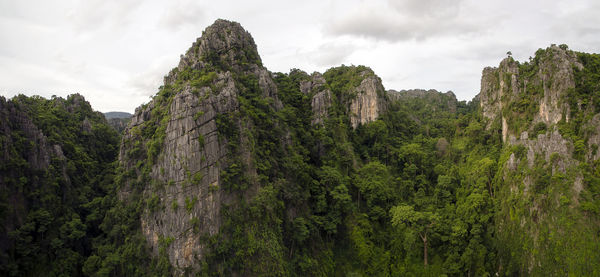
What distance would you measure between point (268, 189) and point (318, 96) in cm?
2343

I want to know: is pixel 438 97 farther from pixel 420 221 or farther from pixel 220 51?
pixel 220 51

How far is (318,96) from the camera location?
55625mm

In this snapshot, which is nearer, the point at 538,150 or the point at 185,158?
the point at 185,158

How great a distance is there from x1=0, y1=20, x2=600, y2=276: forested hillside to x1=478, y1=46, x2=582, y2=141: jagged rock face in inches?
7.7

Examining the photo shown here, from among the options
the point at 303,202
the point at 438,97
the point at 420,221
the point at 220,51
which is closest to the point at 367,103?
the point at 420,221

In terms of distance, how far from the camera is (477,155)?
49.7m

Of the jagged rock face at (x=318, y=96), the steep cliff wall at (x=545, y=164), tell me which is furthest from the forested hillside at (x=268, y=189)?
the jagged rock face at (x=318, y=96)

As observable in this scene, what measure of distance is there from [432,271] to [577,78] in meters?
27.3

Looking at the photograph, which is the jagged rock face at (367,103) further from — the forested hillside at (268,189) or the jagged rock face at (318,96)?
the forested hillside at (268,189)

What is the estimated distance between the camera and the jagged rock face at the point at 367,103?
196ft

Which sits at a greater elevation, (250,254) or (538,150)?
(538,150)

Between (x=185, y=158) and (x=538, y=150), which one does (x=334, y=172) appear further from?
(x=538, y=150)

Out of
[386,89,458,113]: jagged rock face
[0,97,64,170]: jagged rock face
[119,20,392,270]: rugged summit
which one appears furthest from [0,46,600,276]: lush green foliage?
[386,89,458,113]: jagged rock face

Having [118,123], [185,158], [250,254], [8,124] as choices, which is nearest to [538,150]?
[250,254]
